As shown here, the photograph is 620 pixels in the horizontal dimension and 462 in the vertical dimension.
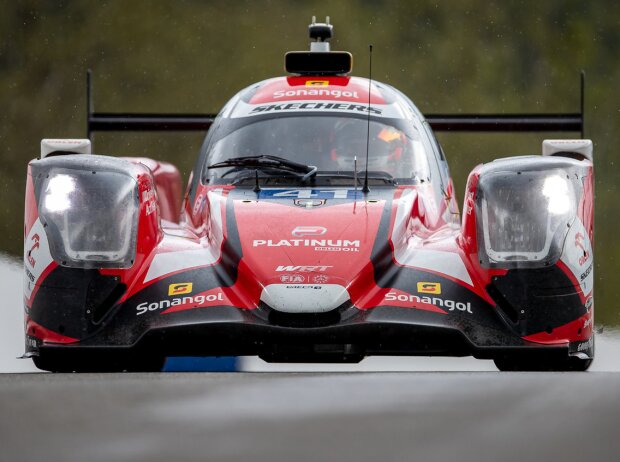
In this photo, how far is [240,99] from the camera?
755 centimetres

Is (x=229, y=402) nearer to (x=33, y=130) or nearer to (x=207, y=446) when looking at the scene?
(x=207, y=446)

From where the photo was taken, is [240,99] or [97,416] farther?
[240,99]

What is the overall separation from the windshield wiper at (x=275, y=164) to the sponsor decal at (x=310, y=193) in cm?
19

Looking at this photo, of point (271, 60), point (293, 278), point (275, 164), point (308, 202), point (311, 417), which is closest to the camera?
point (311, 417)

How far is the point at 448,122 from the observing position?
8320 millimetres

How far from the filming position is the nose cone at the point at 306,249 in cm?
536

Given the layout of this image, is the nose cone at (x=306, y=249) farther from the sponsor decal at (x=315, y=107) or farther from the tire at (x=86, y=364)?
the sponsor decal at (x=315, y=107)

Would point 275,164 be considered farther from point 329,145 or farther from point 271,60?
point 271,60

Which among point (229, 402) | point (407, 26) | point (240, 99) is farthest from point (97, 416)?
point (407, 26)

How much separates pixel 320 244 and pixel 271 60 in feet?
49.7

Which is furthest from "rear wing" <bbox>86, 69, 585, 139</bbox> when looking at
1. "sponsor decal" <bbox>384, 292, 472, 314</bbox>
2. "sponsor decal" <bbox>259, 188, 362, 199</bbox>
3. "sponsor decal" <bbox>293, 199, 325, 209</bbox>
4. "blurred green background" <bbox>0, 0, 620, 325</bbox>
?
"blurred green background" <bbox>0, 0, 620, 325</bbox>

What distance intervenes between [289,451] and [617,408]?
1010mm

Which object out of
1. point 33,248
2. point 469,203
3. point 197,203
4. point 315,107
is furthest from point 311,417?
point 315,107

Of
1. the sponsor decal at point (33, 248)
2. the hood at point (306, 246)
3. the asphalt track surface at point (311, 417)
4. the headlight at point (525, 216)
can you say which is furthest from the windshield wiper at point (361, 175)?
the asphalt track surface at point (311, 417)
